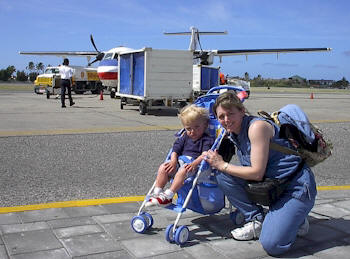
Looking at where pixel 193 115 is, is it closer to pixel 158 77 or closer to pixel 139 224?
pixel 139 224

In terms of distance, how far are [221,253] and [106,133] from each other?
21.6 ft

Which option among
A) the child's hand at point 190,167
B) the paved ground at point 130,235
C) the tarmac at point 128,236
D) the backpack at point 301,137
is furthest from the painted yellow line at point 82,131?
the backpack at point 301,137

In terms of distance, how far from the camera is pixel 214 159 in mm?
3703

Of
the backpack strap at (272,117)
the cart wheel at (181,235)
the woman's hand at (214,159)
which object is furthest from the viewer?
the backpack strap at (272,117)

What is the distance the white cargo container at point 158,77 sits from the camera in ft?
49.1

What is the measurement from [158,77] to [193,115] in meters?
11.3

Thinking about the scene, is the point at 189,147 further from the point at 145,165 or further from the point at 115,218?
the point at 145,165

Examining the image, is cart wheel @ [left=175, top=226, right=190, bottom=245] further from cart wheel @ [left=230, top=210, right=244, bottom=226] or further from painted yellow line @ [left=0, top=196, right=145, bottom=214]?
painted yellow line @ [left=0, top=196, right=145, bottom=214]

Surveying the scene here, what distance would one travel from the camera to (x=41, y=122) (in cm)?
1188

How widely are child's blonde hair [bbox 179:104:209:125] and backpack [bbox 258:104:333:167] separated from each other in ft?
2.41

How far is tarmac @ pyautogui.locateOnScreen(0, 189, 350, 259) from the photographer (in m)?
3.44

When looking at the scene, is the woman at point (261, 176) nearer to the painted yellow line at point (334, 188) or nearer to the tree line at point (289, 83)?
the painted yellow line at point (334, 188)

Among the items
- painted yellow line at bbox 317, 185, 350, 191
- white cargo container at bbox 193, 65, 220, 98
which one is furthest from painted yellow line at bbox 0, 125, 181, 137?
white cargo container at bbox 193, 65, 220, 98

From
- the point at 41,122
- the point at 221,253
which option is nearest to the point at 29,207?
the point at 221,253
